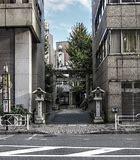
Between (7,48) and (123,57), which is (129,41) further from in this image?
(7,48)

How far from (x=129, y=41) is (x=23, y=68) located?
6835mm

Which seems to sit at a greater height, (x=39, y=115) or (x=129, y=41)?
(x=129, y=41)

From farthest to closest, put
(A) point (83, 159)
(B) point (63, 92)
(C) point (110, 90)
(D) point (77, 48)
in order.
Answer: (B) point (63, 92) < (D) point (77, 48) < (C) point (110, 90) < (A) point (83, 159)

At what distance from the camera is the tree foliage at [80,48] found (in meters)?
59.7

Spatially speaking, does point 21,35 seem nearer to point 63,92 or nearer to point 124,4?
point 124,4

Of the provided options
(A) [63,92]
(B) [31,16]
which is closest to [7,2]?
(B) [31,16]

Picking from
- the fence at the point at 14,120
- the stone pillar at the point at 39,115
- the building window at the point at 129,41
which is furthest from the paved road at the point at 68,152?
the building window at the point at 129,41

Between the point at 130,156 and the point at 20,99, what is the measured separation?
18723 millimetres

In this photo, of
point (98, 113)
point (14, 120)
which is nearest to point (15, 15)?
point (14, 120)

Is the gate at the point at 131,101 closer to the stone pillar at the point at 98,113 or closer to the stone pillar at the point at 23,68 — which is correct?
the stone pillar at the point at 98,113

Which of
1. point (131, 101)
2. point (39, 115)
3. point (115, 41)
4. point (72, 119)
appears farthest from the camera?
point (72, 119)

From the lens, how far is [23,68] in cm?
3114

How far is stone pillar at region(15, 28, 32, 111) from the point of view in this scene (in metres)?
30.9

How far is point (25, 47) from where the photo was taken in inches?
1230
